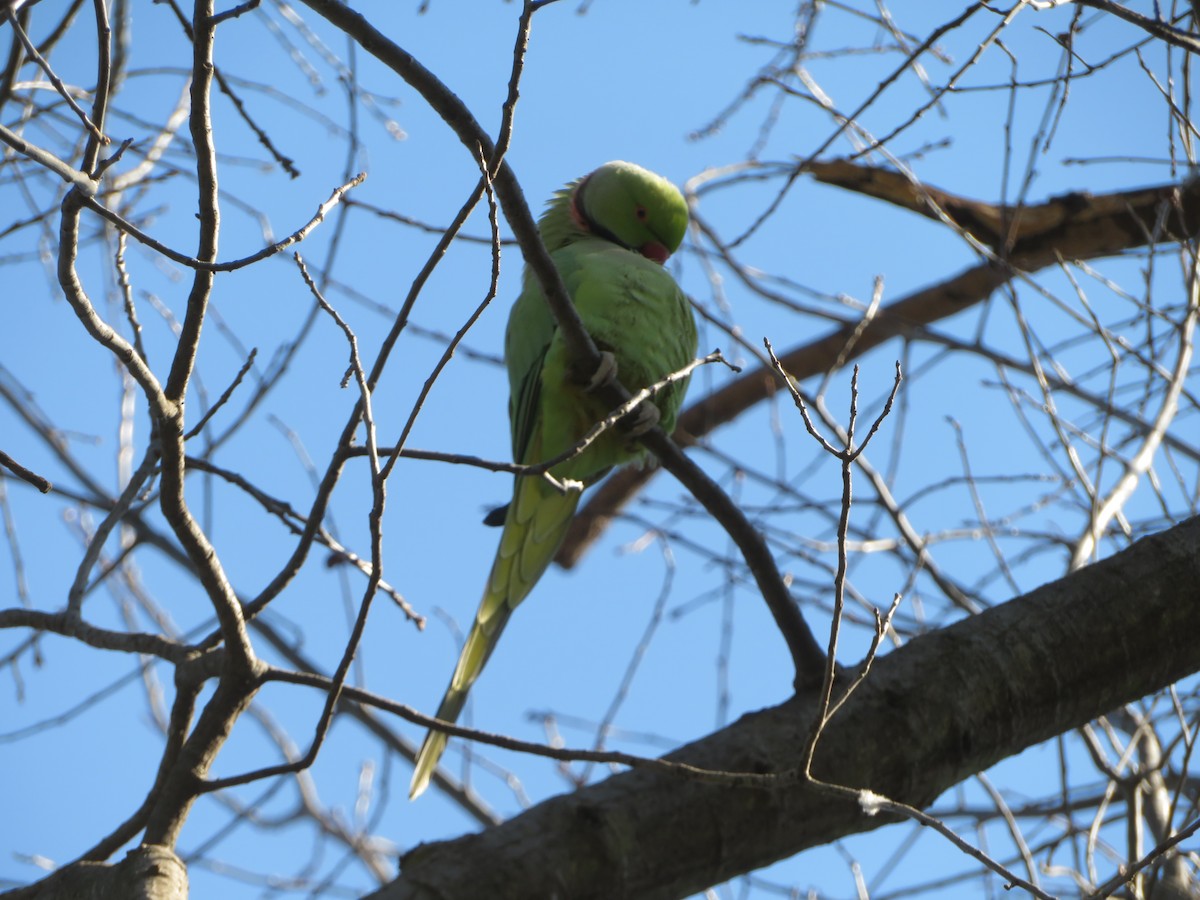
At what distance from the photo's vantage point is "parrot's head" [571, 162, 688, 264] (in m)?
3.62

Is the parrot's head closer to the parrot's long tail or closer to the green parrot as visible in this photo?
the green parrot

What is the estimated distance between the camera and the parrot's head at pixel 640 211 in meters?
3.62

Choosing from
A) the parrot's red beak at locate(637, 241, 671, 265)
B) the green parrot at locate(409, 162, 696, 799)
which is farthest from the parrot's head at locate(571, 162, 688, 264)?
the green parrot at locate(409, 162, 696, 799)

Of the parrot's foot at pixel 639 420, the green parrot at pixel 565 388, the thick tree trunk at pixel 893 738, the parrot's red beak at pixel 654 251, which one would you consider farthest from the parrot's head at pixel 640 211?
the thick tree trunk at pixel 893 738

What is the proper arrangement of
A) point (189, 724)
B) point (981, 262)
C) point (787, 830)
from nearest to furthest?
point (787, 830), point (189, 724), point (981, 262)

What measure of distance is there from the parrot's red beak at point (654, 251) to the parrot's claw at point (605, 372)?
97 centimetres

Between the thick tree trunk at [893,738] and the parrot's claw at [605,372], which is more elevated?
the parrot's claw at [605,372]

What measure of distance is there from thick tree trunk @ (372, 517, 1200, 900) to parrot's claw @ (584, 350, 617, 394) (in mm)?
1107

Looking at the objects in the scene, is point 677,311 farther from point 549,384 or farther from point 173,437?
point 173,437

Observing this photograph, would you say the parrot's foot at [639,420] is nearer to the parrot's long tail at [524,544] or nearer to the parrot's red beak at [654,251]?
the parrot's long tail at [524,544]

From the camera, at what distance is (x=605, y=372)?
108 inches

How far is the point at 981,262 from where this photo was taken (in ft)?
13.1

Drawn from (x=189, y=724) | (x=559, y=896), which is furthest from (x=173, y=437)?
(x=559, y=896)

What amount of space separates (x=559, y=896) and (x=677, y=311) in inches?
79.0
